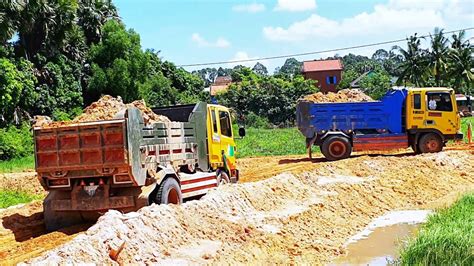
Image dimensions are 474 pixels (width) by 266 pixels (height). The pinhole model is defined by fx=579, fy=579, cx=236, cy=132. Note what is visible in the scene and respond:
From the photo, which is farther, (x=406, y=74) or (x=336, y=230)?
(x=406, y=74)

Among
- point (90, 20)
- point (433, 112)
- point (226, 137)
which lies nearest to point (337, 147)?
point (433, 112)

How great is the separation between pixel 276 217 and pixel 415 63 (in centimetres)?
5052

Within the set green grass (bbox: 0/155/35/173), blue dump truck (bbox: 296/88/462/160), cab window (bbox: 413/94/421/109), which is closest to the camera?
cab window (bbox: 413/94/421/109)

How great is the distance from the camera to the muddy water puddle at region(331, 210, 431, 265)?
1020cm

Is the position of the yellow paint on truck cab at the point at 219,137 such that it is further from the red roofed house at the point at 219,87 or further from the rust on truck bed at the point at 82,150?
the red roofed house at the point at 219,87

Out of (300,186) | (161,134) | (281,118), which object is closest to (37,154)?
(161,134)

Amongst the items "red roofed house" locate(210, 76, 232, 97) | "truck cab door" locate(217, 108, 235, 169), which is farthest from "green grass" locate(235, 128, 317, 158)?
"red roofed house" locate(210, 76, 232, 97)

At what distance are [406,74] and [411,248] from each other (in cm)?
5364

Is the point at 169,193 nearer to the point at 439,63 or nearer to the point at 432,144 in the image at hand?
the point at 432,144

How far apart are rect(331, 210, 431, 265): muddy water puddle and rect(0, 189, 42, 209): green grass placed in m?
9.58

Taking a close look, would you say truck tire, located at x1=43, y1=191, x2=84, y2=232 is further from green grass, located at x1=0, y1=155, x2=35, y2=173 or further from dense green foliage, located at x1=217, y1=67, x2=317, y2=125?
dense green foliage, located at x1=217, y1=67, x2=317, y2=125

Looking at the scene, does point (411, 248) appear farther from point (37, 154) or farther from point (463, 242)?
point (37, 154)

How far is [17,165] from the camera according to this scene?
28375 mm

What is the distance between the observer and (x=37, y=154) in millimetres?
10742
